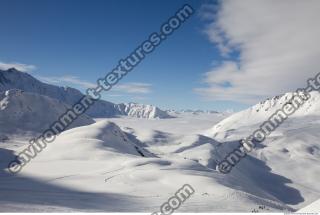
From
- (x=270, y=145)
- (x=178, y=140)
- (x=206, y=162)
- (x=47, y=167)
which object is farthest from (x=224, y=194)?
(x=270, y=145)

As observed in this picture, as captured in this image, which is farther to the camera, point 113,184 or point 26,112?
point 26,112

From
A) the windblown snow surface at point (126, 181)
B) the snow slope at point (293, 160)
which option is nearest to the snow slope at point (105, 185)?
the windblown snow surface at point (126, 181)

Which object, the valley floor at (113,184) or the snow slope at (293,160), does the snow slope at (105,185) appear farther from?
the snow slope at (293,160)

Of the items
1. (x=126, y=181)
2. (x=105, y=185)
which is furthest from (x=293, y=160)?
(x=105, y=185)

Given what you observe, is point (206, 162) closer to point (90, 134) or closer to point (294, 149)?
point (90, 134)

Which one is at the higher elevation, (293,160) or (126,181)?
(293,160)

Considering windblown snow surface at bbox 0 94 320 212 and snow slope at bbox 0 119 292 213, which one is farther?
windblown snow surface at bbox 0 94 320 212

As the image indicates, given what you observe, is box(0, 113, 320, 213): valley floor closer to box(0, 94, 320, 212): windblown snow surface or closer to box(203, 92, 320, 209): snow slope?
box(0, 94, 320, 212): windblown snow surface

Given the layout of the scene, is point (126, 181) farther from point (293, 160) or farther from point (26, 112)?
point (26, 112)

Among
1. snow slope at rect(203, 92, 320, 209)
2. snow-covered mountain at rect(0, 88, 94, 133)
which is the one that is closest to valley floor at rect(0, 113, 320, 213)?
snow slope at rect(203, 92, 320, 209)
